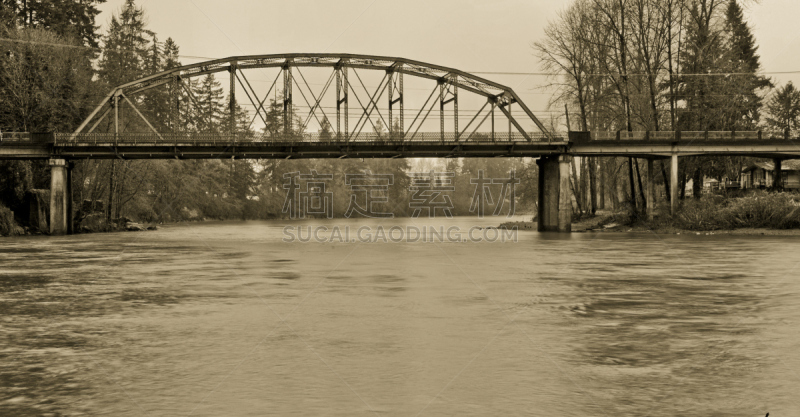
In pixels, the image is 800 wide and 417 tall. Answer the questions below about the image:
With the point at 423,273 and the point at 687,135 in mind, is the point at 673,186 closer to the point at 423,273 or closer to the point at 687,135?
the point at 687,135

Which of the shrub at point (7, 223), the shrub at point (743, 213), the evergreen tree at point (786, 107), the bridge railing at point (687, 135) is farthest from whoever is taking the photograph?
the evergreen tree at point (786, 107)

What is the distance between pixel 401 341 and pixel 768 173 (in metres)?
103

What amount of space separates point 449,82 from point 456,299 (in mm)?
56801

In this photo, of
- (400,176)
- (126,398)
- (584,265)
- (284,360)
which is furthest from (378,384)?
(400,176)

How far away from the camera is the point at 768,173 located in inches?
4186

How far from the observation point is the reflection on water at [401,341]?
11008 millimetres

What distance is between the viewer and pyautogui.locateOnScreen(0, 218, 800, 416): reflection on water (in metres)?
11.0

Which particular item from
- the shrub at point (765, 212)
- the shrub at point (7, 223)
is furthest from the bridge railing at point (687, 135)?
the shrub at point (7, 223)

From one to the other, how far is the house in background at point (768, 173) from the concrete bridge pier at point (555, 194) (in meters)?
38.7

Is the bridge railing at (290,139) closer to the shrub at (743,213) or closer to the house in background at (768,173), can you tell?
the shrub at (743,213)

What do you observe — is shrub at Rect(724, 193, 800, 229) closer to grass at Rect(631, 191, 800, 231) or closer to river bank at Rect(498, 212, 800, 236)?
→ grass at Rect(631, 191, 800, 231)

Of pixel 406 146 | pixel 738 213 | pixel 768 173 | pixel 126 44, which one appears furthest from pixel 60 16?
pixel 768 173

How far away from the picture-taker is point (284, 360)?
13.8m

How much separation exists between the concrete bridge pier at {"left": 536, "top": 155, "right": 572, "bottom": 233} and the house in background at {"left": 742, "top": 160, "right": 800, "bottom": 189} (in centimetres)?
3869
